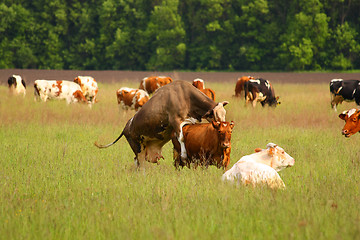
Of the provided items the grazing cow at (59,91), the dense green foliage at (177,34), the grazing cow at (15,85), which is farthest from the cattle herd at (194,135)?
the dense green foliage at (177,34)

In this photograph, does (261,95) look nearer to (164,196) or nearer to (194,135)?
(194,135)

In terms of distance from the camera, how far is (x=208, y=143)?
727cm

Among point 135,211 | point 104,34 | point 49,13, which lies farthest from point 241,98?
point 49,13

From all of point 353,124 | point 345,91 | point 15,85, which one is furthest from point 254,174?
point 15,85

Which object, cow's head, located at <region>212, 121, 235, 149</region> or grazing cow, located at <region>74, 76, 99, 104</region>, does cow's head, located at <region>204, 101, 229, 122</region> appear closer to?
cow's head, located at <region>212, 121, 235, 149</region>

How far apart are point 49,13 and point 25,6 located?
3726mm

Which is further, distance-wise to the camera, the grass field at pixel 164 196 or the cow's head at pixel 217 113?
the cow's head at pixel 217 113

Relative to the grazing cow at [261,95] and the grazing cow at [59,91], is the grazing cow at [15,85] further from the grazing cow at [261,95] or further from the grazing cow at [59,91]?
the grazing cow at [261,95]

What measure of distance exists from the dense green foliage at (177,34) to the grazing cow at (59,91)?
3237 cm

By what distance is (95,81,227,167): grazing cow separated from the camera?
7645 millimetres

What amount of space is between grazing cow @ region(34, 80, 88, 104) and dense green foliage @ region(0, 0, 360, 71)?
3237cm

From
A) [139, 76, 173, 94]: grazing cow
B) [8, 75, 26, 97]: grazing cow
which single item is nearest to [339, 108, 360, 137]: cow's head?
[139, 76, 173, 94]: grazing cow

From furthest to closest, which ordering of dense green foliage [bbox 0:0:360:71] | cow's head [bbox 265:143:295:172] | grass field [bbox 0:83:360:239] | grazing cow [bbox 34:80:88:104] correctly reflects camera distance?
dense green foliage [bbox 0:0:360:71] < grazing cow [bbox 34:80:88:104] < cow's head [bbox 265:143:295:172] < grass field [bbox 0:83:360:239]

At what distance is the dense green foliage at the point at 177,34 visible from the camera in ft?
163
